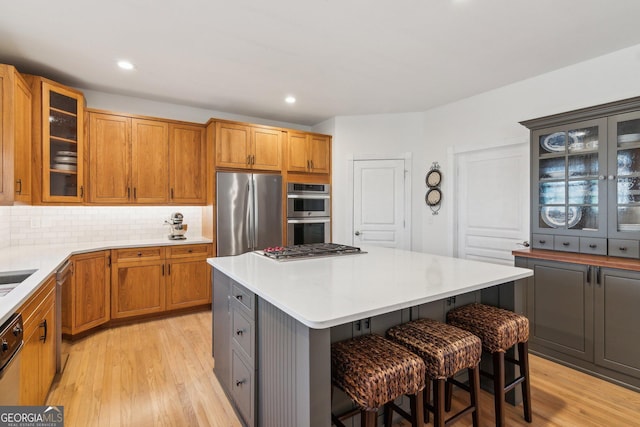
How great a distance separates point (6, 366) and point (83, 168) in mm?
2658

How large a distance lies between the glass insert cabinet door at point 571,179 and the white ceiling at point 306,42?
2.41ft

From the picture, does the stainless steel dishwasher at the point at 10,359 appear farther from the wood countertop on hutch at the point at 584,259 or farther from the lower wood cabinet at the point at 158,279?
the wood countertop on hutch at the point at 584,259

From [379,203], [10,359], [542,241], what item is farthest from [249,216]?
[542,241]

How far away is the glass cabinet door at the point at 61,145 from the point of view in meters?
2.96

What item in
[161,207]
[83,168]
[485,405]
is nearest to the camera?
[485,405]

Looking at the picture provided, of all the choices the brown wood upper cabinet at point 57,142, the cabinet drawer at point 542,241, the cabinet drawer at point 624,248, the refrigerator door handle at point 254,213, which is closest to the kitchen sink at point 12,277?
the brown wood upper cabinet at point 57,142

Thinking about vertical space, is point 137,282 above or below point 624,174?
below

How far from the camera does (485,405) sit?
2053mm

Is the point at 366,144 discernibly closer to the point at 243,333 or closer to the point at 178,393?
the point at 243,333

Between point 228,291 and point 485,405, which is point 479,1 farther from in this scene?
point 485,405

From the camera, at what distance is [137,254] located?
11.5 feet

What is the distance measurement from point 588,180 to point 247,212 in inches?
137

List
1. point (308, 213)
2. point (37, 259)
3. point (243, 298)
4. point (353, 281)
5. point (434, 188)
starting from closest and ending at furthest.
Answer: point (353, 281), point (243, 298), point (37, 259), point (434, 188), point (308, 213)

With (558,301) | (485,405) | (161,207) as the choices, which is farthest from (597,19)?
(161,207)
